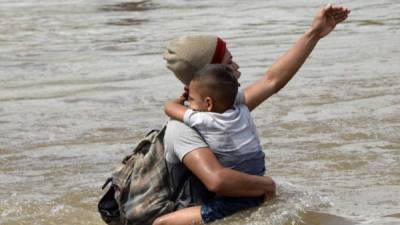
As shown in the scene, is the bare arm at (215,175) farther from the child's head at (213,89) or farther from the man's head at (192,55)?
the man's head at (192,55)

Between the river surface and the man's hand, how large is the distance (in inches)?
35.1

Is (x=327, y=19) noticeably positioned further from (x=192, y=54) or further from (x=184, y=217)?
(x=184, y=217)

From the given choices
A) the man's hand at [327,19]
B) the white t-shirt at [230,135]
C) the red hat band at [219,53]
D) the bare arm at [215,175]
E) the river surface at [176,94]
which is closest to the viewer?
the bare arm at [215,175]

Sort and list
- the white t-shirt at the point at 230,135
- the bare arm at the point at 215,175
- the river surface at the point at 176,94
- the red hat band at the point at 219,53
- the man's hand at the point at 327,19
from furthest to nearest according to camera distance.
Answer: the river surface at the point at 176,94
the man's hand at the point at 327,19
the red hat band at the point at 219,53
the white t-shirt at the point at 230,135
the bare arm at the point at 215,175

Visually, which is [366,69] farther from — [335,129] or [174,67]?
[174,67]

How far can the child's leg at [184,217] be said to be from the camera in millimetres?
5242

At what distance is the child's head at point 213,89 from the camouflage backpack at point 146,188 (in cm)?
28

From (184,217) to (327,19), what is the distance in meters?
1.21

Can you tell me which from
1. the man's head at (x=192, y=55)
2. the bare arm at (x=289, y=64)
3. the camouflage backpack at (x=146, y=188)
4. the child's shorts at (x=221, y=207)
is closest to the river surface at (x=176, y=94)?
the child's shorts at (x=221, y=207)

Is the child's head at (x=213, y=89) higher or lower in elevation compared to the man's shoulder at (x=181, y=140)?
higher

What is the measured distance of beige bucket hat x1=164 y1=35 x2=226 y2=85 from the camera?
527cm

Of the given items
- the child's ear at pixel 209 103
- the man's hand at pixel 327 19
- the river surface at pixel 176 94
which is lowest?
the river surface at pixel 176 94

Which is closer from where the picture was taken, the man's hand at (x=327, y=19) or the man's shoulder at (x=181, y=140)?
the man's shoulder at (x=181, y=140)

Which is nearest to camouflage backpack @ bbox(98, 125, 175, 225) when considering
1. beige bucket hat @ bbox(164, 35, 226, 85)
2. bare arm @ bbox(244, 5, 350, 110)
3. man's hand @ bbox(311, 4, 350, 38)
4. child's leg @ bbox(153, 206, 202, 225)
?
child's leg @ bbox(153, 206, 202, 225)
